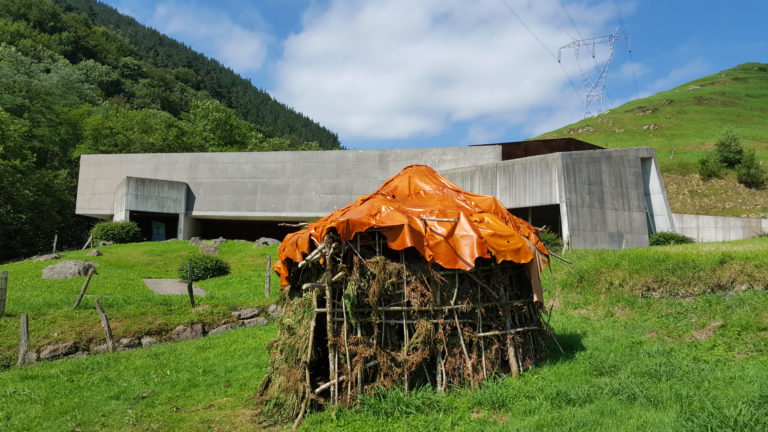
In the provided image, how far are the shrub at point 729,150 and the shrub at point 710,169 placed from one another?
70 centimetres

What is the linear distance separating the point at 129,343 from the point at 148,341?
56 cm

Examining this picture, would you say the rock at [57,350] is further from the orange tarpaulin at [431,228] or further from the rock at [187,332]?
the orange tarpaulin at [431,228]

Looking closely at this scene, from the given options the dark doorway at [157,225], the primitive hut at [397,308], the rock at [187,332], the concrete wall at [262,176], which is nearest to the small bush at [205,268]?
the rock at [187,332]

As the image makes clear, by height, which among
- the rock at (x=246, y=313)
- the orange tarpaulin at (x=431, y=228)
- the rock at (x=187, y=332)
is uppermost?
the orange tarpaulin at (x=431, y=228)

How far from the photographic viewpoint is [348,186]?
40938 mm

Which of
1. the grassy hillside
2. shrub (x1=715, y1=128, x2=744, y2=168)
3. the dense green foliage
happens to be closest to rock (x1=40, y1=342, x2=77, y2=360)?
the dense green foliage

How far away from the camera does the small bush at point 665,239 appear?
27.7 m

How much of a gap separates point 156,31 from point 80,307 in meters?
146

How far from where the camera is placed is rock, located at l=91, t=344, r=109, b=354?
1498 centimetres

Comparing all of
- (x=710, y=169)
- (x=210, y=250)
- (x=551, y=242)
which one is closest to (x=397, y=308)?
(x=551, y=242)

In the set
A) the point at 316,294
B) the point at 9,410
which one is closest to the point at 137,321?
the point at 9,410

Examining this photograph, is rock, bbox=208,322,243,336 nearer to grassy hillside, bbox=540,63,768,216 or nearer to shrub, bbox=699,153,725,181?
grassy hillside, bbox=540,63,768,216

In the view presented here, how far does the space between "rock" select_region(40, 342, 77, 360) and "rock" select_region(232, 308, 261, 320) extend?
5.18 m

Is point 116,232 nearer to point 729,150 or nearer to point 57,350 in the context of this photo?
point 57,350
